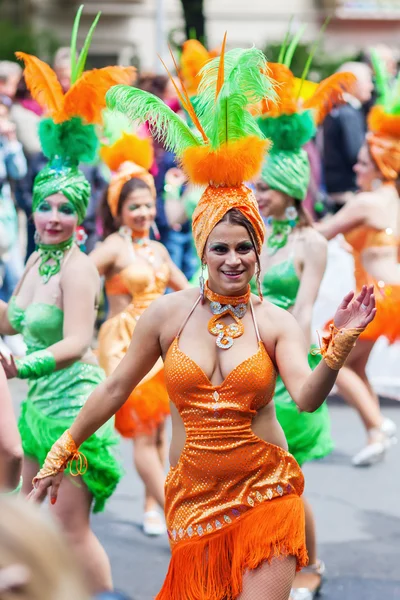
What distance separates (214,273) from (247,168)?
1.11 feet

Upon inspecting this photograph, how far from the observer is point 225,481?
3.54 meters

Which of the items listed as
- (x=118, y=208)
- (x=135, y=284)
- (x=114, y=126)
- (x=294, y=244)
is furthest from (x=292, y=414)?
(x=114, y=126)

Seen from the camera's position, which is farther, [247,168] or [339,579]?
[339,579]

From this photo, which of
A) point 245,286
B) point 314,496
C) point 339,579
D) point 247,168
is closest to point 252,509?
point 245,286

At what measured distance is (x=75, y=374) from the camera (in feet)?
15.3

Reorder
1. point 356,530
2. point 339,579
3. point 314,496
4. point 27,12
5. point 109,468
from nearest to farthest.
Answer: point 109,468 < point 339,579 < point 356,530 < point 314,496 < point 27,12

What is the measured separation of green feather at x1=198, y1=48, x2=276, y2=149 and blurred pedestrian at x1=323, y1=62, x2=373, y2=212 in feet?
23.6

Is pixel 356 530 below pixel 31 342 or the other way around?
below

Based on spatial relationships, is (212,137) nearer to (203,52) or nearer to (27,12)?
(203,52)

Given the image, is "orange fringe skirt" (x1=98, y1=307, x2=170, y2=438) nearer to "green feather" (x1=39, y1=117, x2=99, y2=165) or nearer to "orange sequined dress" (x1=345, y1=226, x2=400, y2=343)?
"green feather" (x1=39, y1=117, x2=99, y2=165)

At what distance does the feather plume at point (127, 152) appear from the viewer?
637 centimetres

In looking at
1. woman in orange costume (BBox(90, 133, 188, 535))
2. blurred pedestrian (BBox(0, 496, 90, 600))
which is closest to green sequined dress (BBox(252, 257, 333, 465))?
woman in orange costume (BBox(90, 133, 188, 535))

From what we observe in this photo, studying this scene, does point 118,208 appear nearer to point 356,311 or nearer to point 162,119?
point 162,119

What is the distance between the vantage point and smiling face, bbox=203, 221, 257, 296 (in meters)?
3.62
